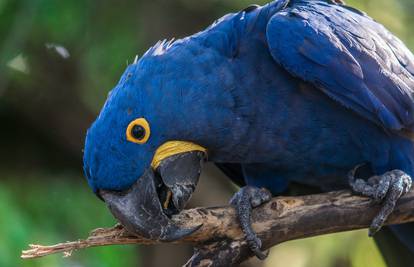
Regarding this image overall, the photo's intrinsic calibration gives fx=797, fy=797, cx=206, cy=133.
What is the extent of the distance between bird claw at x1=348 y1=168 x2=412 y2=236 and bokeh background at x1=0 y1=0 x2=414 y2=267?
2.74 feet

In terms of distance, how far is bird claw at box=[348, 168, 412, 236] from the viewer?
300 centimetres

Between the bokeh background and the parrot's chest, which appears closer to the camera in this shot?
the parrot's chest

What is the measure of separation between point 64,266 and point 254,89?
1213 mm

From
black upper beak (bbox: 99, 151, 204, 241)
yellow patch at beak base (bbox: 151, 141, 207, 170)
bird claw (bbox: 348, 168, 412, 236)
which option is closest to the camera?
black upper beak (bbox: 99, 151, 204, 241)

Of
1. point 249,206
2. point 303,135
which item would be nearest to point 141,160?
point 249,206

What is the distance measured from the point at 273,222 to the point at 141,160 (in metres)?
0.57

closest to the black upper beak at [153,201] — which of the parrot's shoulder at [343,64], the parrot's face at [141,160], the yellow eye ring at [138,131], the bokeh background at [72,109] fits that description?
the parrot's face at [141,160]

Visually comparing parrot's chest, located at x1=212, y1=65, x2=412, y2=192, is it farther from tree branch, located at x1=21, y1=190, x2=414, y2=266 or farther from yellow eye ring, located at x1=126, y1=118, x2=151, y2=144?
yellow eye ring, located at x1=126, y1=118, x2=151, y2=144

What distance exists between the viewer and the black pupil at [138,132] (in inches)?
111

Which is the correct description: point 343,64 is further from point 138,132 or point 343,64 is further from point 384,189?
point 138,132

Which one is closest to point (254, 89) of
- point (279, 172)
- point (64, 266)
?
point (279, 172)

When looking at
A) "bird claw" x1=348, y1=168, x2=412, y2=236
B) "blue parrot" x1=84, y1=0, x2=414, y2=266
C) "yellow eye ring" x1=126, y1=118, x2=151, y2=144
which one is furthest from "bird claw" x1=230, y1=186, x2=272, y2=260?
"yellow eye ring" x1=126, y1=118, x2=151, y2=144

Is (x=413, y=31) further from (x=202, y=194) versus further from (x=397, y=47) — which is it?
(x=202, y=194)

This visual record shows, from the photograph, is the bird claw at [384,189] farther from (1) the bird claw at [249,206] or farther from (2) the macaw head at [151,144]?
(2) the macaw head at [151,144]
